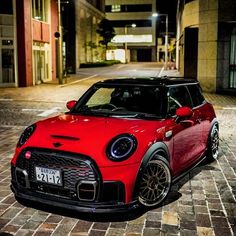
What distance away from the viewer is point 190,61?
84.7 ft

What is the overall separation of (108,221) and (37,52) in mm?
22832

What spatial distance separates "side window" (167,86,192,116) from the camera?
5.62 m

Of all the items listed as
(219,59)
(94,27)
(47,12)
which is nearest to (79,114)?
(219,59)

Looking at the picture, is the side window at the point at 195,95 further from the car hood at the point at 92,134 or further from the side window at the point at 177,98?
the car hood at the point at 92,134

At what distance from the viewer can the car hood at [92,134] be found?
173 inches

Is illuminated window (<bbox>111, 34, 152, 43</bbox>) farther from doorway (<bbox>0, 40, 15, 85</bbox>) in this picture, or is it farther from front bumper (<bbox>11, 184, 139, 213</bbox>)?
front bumper (<bbox>11, 184, 139, 213</bbox>)

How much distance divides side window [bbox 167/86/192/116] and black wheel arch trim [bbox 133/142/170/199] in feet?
2.15

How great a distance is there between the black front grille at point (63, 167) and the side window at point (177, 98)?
1684 mm

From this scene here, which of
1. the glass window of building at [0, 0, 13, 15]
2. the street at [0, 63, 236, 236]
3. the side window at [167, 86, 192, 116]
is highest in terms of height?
the glass window of building at [0, 0, 13, 15]

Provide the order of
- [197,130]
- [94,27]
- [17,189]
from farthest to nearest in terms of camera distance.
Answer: [94,27], [197,130], [17,189]

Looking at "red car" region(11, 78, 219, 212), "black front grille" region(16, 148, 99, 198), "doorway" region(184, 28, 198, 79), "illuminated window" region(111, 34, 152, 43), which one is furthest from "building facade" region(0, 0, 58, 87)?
"illuminated window" region(111, 34, 152, 43)

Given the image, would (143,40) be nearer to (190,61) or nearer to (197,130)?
(190,61)

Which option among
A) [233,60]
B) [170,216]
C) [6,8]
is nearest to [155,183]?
[170,216]

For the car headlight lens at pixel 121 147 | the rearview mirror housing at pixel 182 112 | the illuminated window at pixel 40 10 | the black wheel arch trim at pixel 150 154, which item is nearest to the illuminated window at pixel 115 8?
the illuminated window at pixel 40 10
